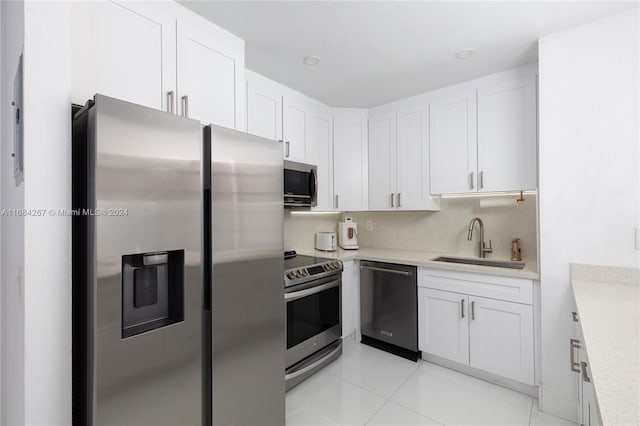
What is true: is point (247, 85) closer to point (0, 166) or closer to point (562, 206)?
point (0, 166)

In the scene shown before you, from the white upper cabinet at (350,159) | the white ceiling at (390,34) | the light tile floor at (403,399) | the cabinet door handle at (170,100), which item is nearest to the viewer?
the cabinet door handle at (170,100)

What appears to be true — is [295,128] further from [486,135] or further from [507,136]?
[507,136]

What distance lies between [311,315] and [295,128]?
64.9 inches

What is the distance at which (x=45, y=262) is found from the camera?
101 centimetres

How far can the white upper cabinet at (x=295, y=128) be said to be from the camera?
2.72 meters

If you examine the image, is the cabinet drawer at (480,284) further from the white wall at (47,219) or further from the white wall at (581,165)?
the white wall at (47,219)

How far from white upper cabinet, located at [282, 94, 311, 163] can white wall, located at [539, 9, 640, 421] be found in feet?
6.03

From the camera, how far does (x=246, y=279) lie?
1459 mm

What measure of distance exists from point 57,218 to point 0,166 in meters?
0.90

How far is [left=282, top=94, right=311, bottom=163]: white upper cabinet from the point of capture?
107 inches

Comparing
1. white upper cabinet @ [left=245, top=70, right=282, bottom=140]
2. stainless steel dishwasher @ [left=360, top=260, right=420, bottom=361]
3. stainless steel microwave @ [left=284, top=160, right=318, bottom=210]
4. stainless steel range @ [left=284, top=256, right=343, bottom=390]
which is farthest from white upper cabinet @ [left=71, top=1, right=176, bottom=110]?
stainless steel dishwasher @ [left=360, top=260, right=420, bottom=361]

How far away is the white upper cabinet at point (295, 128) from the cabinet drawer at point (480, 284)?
1.50m

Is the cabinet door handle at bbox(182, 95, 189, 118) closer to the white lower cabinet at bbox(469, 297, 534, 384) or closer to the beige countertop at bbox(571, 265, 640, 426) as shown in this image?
the beige countertop at bbox(571, 265, 640, 426)

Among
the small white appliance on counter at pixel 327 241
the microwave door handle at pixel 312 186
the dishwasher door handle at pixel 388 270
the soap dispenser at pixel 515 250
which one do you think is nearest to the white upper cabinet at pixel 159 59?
the microwave door handle at pixel 312 186
